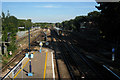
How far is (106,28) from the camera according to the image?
25766mm

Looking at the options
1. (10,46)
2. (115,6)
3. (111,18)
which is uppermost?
(115,6)

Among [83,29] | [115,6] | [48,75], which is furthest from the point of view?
[83,29]

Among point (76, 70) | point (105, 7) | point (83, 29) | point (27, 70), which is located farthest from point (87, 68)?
point (83, 29)

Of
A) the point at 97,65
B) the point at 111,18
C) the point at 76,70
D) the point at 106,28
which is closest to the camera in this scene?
the point at 76,70

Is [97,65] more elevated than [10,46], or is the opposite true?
[10,46]

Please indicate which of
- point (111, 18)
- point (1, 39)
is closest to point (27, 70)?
point (1, 39)

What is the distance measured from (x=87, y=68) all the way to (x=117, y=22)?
33.9ft

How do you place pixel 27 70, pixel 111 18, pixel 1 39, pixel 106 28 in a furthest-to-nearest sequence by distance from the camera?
1. pixel 106 28
2. pixel 111 18
3. pixel 1 39
4. pixel 27 70

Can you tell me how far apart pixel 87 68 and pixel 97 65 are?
1.83 meters

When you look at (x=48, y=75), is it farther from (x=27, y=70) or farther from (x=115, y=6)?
(x=115, y=6)

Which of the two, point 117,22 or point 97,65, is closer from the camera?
point 97,65

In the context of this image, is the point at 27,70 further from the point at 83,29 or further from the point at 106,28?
the point at 83,29

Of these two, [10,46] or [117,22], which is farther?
[10,46]

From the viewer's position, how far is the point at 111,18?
24047 millimetres
